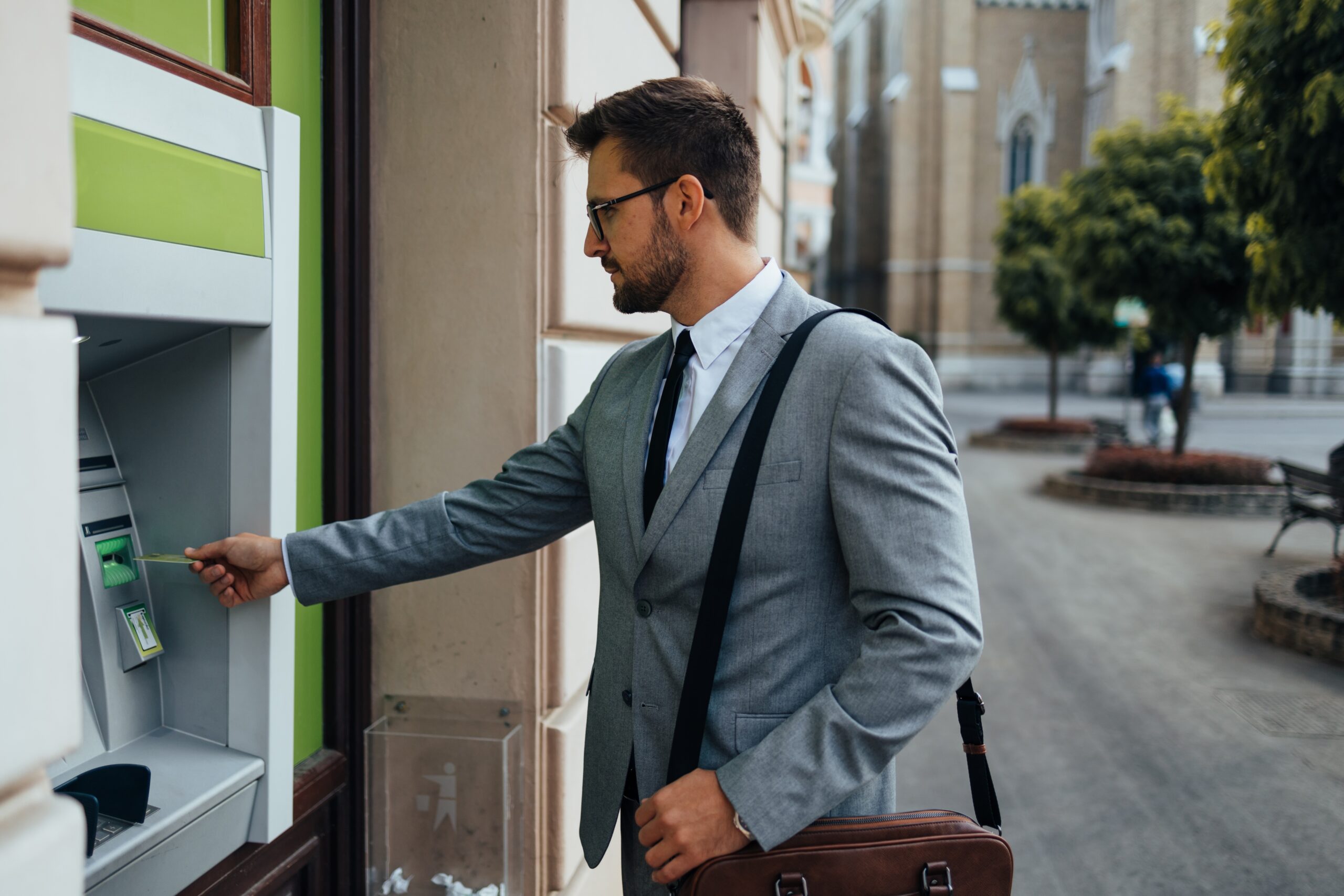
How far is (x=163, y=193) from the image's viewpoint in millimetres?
1528

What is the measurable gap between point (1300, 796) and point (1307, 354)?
27194 millimetres

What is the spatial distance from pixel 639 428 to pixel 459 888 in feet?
5.10

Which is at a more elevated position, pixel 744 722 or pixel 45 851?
pixel 45 851

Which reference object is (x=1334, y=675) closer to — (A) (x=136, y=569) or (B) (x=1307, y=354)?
(A) (x=136, y=569)

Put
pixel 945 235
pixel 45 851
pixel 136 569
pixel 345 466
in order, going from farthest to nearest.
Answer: pixel 945 235 → pixel 345 466 → pixel 136 569 → pixel 45 851

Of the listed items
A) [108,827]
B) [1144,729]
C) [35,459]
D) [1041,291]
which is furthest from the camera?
[1041,291]

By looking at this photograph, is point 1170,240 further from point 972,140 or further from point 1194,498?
point 972,140

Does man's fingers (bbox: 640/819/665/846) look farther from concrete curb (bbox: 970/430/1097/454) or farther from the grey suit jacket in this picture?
concrete curb (bbox: 970/430/1097/454)

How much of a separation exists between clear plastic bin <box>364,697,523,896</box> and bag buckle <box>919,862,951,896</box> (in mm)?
1415

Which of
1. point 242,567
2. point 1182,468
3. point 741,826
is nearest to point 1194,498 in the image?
point 1182,468

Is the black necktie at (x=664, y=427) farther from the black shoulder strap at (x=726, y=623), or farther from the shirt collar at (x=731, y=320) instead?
the black shoulder strap at (x=726, y=623)

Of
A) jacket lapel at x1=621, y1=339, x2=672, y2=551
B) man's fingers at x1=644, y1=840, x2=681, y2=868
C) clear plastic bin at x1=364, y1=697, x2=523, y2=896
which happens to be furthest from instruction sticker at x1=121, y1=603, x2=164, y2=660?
man's fingers at x1=644, y1=840, x2=681, y2=868

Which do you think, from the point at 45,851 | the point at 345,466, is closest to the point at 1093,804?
the point at 345,466

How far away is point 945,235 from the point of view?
34.5 meters
